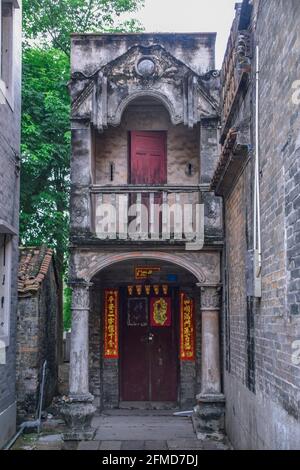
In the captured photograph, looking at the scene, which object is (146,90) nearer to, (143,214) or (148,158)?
(148,158)

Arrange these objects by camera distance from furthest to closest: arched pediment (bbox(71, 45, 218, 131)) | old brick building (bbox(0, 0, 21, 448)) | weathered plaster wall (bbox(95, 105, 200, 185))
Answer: weathered plaster wall (bbox(95, 105, 200, 185)), arched pediment (bbox(71, 45, 218, 131)), old brick building (bbox(0, 0, 21, 448))

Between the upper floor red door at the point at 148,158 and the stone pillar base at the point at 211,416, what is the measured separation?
4.96m

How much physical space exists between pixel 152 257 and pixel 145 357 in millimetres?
3395

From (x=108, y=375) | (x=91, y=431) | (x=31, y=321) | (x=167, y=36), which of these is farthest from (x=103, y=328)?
(x=167, y=36)

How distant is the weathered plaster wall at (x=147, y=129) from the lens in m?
13.2

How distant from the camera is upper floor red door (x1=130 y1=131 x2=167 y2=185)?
1326 centimetres

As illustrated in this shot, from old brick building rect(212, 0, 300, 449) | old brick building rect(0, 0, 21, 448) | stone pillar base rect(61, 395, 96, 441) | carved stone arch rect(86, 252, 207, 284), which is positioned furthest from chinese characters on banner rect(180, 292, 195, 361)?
old brick building rect(0, 0, 21, 448)

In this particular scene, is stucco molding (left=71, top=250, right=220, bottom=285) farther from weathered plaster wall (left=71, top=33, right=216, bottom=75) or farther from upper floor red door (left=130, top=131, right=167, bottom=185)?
weathered plaster wall (left=71, top=33, right=216, bottom=75)

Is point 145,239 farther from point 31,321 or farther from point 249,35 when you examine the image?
point 249,35

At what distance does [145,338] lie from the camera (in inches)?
551

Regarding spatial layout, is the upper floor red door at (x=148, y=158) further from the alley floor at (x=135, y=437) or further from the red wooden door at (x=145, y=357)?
the alley floor at (x=135, y=437)

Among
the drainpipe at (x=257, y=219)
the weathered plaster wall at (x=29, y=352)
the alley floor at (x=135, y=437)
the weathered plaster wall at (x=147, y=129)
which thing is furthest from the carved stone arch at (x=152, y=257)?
the drainpipe at (x=257, y=219)

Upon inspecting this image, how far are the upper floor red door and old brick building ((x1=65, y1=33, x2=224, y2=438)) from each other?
0.08 ft

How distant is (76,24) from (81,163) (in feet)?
30.8
